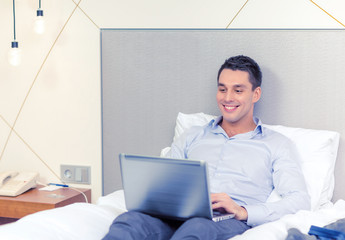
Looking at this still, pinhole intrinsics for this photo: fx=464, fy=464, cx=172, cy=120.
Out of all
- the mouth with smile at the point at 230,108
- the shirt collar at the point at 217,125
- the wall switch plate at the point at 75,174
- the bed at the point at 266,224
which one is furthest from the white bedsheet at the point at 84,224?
the wall switch plate at the point at 75,174

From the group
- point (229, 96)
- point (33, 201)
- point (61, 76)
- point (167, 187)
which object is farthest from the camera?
point (61, 76)

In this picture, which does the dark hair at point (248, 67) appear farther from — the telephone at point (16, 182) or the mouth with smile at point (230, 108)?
the telephone at point (16, 182)

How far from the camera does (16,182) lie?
253 cm

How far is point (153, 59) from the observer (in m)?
2.43

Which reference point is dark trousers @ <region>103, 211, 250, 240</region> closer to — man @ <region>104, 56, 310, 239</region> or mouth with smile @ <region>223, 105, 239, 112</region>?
man @ <region>104, 56, 310, 239</region>

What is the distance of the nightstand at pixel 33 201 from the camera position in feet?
7.59

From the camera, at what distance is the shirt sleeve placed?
1.70 metres

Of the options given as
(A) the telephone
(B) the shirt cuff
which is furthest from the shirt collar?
(A) the telephone

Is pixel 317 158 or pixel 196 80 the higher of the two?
pixel 196 80

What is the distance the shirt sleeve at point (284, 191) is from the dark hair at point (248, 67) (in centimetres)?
31

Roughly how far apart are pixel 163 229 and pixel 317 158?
85cm

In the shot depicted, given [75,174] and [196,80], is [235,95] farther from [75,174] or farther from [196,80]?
[75,174]

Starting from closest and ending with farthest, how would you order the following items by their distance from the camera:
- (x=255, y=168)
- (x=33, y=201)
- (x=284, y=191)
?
(x=284, y=191), (x=255, y=168), (x=33, y=201)

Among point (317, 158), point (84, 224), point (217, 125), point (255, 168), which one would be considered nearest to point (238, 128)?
point (217, 125)
